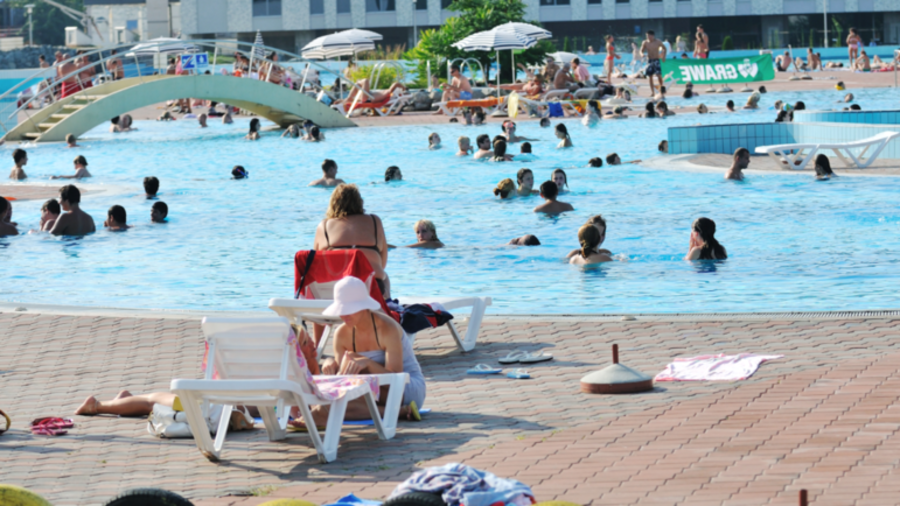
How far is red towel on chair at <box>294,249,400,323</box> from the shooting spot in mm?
7293

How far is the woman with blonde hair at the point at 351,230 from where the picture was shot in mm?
7730

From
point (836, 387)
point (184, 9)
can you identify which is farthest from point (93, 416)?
point (184, 9)

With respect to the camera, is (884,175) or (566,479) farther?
(884,175)

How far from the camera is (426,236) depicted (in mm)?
13727

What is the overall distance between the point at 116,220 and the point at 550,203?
20.6 feet

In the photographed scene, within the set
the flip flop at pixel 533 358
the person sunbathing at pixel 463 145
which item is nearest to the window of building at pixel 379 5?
the person sunbathing at pixel 463 145

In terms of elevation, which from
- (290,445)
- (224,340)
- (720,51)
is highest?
(720,51)

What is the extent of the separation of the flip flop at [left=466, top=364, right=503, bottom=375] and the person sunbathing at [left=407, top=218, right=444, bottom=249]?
18.7 ft

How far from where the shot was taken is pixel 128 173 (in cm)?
2419

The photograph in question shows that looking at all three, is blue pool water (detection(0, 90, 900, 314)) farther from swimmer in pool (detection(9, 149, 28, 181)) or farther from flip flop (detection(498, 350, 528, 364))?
flip flop (detection(498, 350, 528, 364))

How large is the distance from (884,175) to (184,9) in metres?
Result: 67.9

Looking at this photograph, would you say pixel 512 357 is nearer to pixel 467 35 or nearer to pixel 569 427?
pixel 569 427

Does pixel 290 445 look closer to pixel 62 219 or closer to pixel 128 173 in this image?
pixel 62 219

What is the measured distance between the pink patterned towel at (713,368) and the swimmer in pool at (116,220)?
11080 mm
